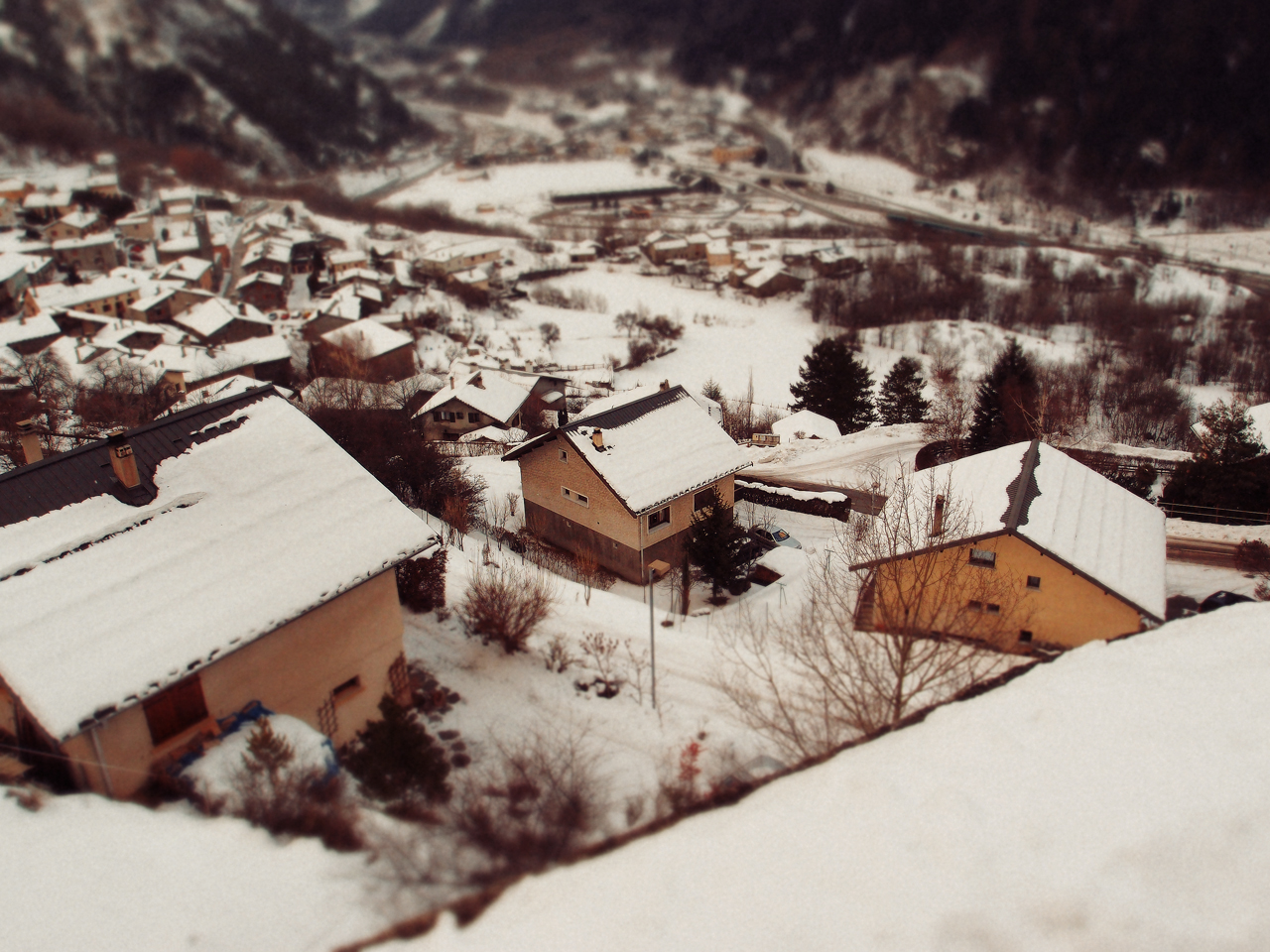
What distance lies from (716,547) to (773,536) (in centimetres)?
364

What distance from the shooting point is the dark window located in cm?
1029

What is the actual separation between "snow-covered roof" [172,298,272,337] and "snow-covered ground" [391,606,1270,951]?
4651 cm

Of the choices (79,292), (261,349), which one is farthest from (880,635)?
(79,292)

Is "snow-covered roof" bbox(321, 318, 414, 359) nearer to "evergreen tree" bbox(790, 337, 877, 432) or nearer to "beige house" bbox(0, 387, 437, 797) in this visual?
"evergreen tree" bbox(790, 337, 877, 432)

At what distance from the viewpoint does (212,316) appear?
48.2m

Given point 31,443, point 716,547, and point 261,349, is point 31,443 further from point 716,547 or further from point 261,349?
point 261,349

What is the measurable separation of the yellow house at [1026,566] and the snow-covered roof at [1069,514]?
0.10ft

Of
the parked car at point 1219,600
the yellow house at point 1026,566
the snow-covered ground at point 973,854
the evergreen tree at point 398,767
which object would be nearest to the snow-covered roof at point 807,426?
the yellow house at point 1026,566

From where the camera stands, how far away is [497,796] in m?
10.0

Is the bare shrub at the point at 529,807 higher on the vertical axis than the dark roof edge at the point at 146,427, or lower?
lower

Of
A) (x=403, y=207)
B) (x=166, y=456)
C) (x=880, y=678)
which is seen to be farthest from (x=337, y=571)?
(x=403, y=207)

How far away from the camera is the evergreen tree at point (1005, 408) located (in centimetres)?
2838

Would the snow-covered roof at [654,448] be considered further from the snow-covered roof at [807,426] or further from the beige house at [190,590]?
the snow-covered roof at [807,426]

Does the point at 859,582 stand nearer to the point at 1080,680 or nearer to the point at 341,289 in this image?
the point at 1080,680
